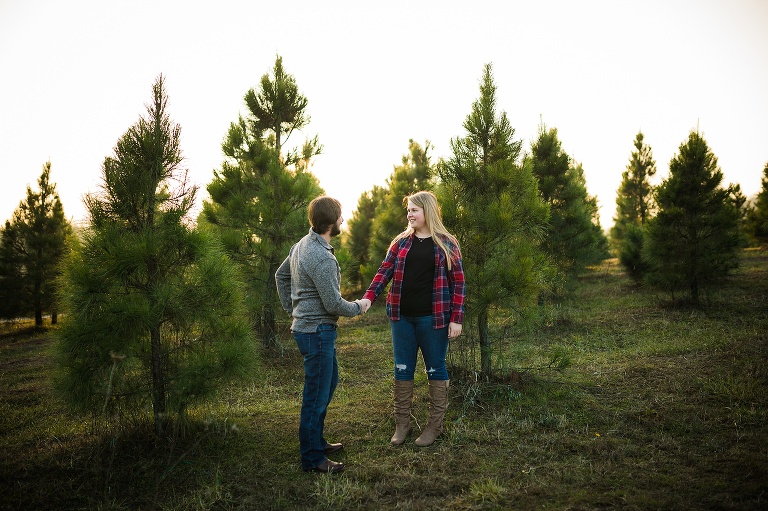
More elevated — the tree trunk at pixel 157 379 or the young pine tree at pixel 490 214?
the young pine tree at pixel 490 214

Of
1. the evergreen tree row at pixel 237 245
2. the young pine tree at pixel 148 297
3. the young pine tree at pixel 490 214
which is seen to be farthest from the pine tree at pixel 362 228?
the young pine tree at pixel 148 297

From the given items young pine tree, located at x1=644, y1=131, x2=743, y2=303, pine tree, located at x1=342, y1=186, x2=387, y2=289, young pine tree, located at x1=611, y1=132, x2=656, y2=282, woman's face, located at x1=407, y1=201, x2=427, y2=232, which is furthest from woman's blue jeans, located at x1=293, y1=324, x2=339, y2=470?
young pine tree, located at x1=611, y1=132, x2=656, y2=282

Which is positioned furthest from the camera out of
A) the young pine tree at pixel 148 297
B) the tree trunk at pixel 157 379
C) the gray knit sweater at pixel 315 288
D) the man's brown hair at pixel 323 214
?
the tree trunk at pixel 157 379

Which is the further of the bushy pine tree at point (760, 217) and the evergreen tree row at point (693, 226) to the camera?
the bushy pine tree at point (760, 217)

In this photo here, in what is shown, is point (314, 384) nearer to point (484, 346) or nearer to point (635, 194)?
point (484, 346)

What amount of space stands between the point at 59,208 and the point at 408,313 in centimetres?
1721

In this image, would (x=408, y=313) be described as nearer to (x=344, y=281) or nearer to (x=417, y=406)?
(x=417, y=406)

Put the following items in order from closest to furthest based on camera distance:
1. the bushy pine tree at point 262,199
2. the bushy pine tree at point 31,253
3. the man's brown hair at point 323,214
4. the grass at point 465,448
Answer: the grass at point 465,448 → the man's brown hair at point 323,214 → the bushy pine tree at point 262,199 → the bushy pine tree at point 31,253

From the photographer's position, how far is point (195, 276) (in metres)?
4.21

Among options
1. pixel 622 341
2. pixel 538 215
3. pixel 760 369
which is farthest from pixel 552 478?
pixel 622 341

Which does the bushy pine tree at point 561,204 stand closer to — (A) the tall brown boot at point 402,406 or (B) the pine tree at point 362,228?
(B) the pine tree at point 362,228

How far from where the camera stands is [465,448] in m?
3.89

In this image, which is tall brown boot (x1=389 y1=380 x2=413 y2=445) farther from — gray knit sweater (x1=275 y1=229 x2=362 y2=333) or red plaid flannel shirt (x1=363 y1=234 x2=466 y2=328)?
gray knit sweater (x1=275 y1=229 x2=362 y2=333)

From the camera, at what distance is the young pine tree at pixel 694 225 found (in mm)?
10758
